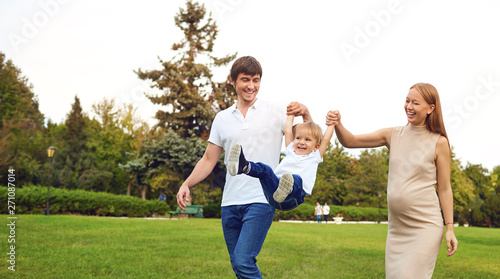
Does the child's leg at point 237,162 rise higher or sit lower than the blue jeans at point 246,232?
higher

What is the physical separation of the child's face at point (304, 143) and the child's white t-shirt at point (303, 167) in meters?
0.04

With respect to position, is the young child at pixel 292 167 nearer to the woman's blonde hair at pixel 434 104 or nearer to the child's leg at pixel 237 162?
the child's leg at pixel 237 162

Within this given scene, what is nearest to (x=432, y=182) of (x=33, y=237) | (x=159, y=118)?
(x=33, y=237)

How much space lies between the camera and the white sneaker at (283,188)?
3.46m

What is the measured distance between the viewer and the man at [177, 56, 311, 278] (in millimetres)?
3965

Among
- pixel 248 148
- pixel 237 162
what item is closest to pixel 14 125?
pixel 248 148

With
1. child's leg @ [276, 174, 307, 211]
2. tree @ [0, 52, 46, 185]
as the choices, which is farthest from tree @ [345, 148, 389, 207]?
child's leg @ [276, 174, 307, 211]

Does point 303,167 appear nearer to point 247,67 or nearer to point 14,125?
point 247,67

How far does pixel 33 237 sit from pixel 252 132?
11.6m

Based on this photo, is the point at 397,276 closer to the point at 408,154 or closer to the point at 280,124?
the point at 408,154

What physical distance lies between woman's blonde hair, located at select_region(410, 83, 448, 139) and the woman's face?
3 cm

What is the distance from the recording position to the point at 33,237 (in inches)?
528

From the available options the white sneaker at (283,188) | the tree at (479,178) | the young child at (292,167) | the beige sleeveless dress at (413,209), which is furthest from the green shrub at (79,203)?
the tree at (479,178)

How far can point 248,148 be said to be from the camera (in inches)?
164
